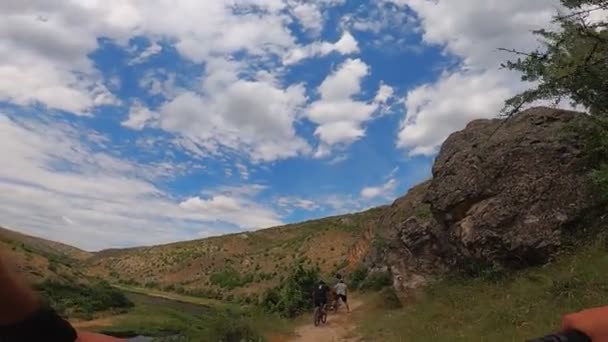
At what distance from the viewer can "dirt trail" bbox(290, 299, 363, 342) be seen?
18172 millimetres

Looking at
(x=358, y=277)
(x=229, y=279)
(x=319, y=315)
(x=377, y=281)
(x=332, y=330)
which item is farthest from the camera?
(x=229, y=279)

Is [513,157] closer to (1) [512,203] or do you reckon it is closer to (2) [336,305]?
(1) [512,203]

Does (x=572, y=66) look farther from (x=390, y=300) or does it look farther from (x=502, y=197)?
(x=390, y=300)

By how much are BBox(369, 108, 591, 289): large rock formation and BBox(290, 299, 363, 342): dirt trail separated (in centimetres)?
263

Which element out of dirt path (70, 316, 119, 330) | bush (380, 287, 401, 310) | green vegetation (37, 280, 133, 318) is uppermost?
bush (380, 287, 401, 310)

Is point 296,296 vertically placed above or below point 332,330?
above

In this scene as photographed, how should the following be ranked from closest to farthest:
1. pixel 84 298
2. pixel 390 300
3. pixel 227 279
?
pixel 390 300 → pixel 84 298 → pixel 227 279

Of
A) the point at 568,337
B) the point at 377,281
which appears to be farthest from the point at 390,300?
the point at 568,337

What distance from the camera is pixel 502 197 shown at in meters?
18.4

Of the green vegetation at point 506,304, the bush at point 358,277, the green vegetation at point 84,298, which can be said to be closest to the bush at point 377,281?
the bush at point 358,277

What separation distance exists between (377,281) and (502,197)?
10.6 m

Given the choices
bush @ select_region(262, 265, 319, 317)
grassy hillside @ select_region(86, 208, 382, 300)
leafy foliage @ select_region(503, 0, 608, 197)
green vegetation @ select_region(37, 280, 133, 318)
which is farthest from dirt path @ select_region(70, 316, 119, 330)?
leafy foliage @ select_region(503, 0, 608, 197)

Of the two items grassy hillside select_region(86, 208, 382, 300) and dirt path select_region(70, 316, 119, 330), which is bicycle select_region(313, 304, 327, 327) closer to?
dirt path select_region(70, 316, 119, 330)

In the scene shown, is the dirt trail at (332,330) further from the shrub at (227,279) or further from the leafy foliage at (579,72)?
the shrub at (227,279)
